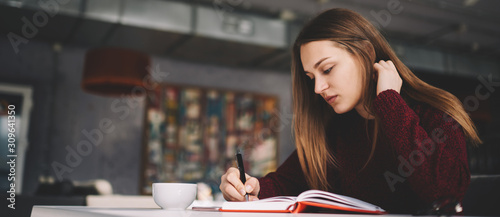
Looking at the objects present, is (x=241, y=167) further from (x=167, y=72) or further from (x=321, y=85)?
(x=167, y=72)

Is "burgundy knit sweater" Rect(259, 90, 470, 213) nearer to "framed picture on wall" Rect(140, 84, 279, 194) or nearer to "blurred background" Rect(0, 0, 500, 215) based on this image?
"blurred background" Rect(0, 0, 500, 215)

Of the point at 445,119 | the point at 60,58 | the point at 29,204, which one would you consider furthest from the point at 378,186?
the point at 60,58

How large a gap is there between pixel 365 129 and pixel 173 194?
1.97 feet

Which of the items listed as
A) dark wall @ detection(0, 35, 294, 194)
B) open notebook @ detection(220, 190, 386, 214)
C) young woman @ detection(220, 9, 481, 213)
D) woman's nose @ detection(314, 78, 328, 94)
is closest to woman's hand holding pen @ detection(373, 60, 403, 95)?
young woman @ detection(220, 9, 481, 213)

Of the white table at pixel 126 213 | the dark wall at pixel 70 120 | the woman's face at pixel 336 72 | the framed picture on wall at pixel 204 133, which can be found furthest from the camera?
the framed picture on wall at pixel 204 133

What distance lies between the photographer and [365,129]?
1.14 meters

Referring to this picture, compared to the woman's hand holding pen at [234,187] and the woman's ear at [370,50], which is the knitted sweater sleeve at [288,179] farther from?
the woman's ear at [370,50]

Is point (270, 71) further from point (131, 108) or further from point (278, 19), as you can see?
point (131, 108)

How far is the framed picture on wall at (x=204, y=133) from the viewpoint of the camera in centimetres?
454

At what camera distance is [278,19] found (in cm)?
413

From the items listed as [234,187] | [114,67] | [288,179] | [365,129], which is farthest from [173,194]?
[114,67]

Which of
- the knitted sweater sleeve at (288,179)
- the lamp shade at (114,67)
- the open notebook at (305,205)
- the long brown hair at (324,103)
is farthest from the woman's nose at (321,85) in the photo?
the lamp shade at (114,67)

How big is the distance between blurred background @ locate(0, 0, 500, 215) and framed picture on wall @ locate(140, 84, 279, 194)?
1cm

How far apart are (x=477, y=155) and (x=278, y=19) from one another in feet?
9.77
